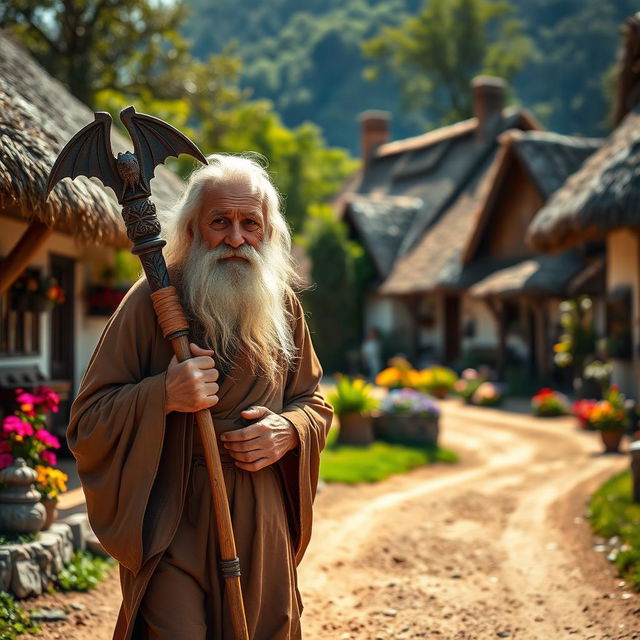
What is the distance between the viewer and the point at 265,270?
3.06m

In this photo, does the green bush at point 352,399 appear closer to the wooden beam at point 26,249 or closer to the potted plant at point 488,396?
the potted plant at point 488,396

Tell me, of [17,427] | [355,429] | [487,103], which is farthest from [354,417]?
[487,103]

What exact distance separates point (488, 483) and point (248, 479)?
5816 millimetres

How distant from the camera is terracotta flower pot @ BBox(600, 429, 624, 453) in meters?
9.67

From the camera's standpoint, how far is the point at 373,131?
27812mm

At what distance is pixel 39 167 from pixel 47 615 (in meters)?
2.39

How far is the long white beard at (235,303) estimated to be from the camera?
2.95 metres

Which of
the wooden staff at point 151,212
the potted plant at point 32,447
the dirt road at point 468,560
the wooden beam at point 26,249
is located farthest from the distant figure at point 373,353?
the wooden staff at point 151,212

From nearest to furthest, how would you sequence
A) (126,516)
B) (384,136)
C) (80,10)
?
(126,516), (80,10), (384,136)

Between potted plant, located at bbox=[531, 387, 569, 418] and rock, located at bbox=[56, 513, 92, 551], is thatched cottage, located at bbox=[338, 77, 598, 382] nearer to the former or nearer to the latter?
potted plant, located at bbox=[531, 387, 569, 418]

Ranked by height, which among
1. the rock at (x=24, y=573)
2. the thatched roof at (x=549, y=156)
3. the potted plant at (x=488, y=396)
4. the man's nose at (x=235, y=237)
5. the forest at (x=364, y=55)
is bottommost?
the potted plant at (x=488, y=396)

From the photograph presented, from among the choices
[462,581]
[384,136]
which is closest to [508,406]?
[462,581]

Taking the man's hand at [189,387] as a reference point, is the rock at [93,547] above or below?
below

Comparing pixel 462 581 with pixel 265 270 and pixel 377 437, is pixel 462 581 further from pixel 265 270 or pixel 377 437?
pixel 377 437
